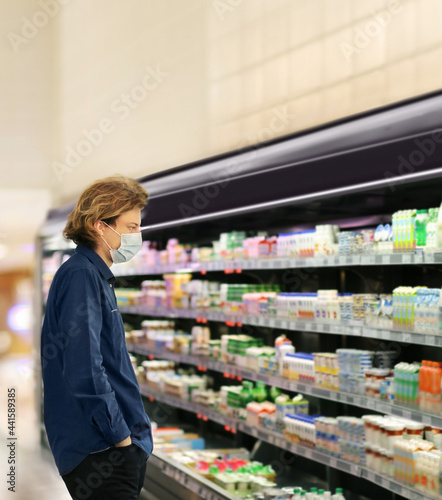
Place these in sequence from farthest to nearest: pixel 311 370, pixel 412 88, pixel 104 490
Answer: pixel 311 370 < pixel 412 88 < pixel 104 490

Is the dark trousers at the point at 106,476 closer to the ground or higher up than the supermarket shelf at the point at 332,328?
closer to the ground

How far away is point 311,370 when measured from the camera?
179 inches

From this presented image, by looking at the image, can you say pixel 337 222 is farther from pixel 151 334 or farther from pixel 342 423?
pixel 151 334

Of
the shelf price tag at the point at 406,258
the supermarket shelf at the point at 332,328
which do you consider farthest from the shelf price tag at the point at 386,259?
the supermarket shelf at the point at 332,328

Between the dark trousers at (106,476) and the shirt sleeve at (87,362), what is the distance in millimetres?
62

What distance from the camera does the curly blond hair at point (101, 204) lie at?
2.43 m

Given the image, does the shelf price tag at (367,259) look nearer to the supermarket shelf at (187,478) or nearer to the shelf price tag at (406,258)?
the shelf price tag at (406,258)

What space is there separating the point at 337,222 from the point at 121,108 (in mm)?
3252

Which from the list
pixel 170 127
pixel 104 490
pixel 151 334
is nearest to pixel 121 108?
pixel 170 127

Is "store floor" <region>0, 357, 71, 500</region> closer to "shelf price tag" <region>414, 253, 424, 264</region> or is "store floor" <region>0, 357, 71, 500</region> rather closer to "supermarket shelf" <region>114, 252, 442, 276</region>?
"supermarket shelf" <region>114, 252, 442, 276</region>

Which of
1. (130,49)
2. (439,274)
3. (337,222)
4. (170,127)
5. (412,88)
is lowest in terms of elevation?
(439,274)

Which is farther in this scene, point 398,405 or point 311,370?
point 311,370

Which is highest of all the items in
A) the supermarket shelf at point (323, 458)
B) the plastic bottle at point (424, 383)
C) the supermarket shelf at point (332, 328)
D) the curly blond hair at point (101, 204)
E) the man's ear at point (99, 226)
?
the curly blond hair at point (101, 204)

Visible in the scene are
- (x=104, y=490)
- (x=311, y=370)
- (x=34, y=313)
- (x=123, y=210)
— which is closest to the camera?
(x=104, y=490)
